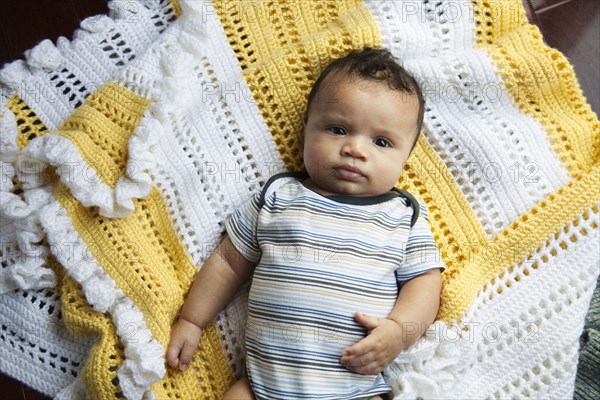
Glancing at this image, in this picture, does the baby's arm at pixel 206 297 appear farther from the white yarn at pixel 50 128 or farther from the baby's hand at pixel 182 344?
the white yarn at pixel 50 128

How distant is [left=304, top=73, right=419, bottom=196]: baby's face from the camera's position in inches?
38.5

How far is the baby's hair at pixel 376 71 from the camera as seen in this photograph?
1004 millimetres

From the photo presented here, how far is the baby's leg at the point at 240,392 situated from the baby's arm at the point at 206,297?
9 cm

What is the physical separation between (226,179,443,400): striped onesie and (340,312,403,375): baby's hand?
0.05 feet

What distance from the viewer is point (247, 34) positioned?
44.9 inches

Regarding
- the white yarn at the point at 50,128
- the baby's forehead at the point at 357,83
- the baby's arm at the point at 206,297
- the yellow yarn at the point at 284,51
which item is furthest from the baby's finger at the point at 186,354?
the baby's forehead at the point at 357,83

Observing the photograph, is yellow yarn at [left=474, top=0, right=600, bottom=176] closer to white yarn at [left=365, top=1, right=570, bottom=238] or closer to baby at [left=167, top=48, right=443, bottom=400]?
white yarn at [left=365, top=1, right=570, bottom=238]

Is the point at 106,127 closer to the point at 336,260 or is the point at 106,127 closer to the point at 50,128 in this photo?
the point at 50,128

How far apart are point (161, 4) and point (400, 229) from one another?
2.14 feet

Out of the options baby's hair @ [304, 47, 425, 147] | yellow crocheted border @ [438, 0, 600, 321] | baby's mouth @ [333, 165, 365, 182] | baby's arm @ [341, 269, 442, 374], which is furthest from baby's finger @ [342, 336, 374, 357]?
baby's hair @ [304, 47, 425, 147]

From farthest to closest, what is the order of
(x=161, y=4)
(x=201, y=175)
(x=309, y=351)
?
1. (x=161, y=4)
2. (x=201, y=175)
3. (x=309, y=351)

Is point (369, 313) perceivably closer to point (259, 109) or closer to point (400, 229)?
point (400, 229)

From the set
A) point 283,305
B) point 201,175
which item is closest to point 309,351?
point 283,305

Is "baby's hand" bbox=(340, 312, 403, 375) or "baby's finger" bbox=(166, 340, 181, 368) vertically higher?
"baby's hand" bbox=(340, 312, 403, 375)
